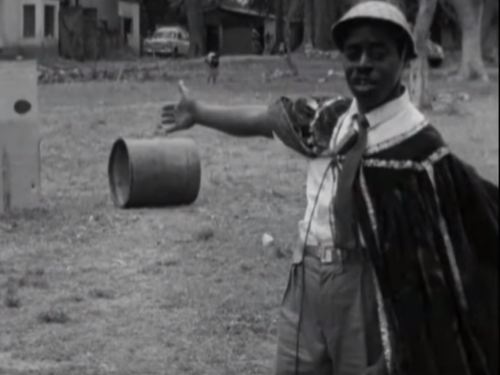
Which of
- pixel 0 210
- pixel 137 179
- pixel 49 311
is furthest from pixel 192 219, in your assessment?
pixel 49 311

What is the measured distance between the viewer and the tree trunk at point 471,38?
2.98 metres

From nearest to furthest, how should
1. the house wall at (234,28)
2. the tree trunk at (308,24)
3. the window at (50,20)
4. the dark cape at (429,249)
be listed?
1. the dark cape at (429,249)
2. the tree trunk at (308,24)
3. the house wall at (234,28)
4. the window at (50,20)

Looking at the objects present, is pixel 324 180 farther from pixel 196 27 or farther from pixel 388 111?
pixel 196 27

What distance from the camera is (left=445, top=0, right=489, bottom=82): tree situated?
298 cm

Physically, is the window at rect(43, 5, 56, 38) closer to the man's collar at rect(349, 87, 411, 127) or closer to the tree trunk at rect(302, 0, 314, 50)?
the tree trunk at rect(302, 0, 314, 50)

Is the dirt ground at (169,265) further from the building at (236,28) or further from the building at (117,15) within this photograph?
the building at (117,15)

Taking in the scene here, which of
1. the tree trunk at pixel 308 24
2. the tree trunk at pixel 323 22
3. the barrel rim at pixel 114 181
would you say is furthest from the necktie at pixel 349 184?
the barrel rim at pixel 114 181

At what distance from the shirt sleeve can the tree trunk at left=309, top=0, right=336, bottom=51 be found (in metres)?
1.63

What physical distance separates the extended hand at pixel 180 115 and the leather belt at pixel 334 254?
50cm

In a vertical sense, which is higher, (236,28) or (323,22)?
(323,22)

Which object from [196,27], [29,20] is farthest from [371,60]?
[29,20]

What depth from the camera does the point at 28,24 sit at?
1015 cm

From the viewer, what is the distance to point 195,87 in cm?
1009

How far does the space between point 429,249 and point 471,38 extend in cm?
54
